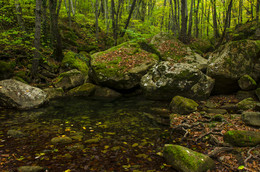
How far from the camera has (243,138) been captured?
3904mm

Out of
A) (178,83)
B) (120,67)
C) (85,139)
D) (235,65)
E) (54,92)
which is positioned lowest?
(54,92)

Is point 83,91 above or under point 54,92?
under

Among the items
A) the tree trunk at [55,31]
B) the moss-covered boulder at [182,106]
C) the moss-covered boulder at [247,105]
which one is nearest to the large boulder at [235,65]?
the moss-covered boulder at [247,105]

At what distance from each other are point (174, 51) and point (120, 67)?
5.71 metres

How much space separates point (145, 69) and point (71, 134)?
24.6 ft

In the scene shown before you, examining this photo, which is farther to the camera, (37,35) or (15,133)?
(37,35)

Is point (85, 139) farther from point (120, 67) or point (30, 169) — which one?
point (120, 67)

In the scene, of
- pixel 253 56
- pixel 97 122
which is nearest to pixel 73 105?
pixel 97 122

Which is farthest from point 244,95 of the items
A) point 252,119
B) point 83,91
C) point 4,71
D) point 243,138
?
point 4,71

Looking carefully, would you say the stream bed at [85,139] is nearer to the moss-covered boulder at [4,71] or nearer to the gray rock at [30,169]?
the gray rock at [30,169]

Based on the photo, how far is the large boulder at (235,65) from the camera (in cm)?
826

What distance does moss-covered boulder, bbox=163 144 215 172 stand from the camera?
125 inches

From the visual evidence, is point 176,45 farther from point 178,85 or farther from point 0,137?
point 0,137

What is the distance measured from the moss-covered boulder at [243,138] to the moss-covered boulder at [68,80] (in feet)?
34.3
